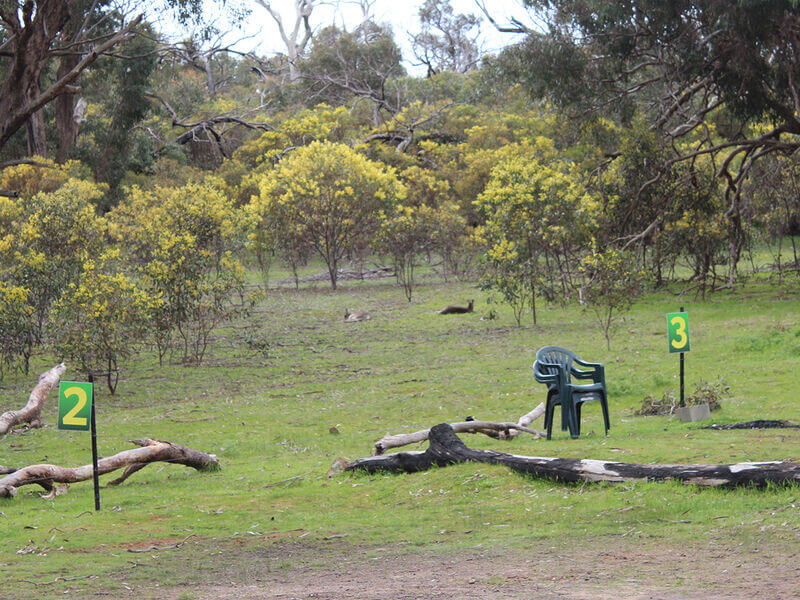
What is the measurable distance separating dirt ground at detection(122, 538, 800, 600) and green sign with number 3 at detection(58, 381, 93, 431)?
7.55ft

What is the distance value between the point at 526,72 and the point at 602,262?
7.21 m

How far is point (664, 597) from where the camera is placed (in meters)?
4.90

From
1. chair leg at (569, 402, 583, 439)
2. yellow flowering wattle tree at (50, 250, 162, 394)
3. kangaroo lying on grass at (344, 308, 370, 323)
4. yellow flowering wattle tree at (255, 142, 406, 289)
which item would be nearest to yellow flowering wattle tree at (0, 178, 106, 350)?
yellow flowering wattle tree at (50, 250, 162, 394)

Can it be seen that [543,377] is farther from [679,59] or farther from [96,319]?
[679,59]

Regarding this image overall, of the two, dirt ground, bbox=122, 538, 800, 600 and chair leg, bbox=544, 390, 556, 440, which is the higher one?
chair leg, bbox=544, 390, 556, 440

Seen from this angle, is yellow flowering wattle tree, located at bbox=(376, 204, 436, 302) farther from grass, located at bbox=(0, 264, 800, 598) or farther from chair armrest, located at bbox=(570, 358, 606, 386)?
chair armrest, located at bbox=(570, 358, 606, 386)

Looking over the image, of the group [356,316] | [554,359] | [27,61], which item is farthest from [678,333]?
[356,316]

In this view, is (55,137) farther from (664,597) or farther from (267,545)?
(664,597)

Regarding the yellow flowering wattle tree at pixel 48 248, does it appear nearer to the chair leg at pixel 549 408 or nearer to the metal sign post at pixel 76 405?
the metal sign post at pixel 76 405

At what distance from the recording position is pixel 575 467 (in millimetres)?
7480

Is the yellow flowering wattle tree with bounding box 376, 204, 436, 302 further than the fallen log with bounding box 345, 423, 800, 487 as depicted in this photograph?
Yes

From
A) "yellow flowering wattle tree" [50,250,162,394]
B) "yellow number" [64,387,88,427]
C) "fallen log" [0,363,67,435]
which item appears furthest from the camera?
"yellow flowering wattle tree" [50,250,162,394]

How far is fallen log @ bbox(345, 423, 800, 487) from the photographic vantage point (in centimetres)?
668

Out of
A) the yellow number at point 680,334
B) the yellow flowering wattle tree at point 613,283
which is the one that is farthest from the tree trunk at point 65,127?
the yellow number at point 680,334
